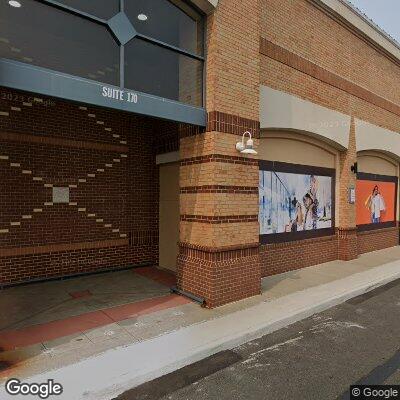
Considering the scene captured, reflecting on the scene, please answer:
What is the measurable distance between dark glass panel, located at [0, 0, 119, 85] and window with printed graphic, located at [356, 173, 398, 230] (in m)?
10.0

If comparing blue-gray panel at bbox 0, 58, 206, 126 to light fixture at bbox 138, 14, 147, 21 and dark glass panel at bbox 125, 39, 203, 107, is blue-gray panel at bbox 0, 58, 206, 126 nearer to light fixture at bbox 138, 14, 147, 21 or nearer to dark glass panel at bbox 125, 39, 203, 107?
dark glass panel at bbox 125, 39, 203, 107

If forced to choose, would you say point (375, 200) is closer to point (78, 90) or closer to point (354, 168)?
point (354, 168)

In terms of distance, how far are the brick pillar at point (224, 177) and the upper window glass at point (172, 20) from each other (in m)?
0.38

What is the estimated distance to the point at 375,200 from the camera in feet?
46.1

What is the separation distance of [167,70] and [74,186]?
387 cm

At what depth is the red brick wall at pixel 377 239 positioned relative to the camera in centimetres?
1316

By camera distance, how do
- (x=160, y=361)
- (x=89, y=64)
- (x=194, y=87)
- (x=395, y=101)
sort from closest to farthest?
1. (x=160, y=361)
2. (x=194, y=87)
3. (x=89, y=64)
4. (x=395, y=101)

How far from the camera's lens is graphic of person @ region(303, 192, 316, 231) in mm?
10711

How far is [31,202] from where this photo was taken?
830cm

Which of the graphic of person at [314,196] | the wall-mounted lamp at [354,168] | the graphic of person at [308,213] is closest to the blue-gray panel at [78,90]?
the graphic of person at [308,213]

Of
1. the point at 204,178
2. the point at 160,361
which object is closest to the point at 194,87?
the point at 204,178

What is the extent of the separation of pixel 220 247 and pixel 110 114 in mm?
5290

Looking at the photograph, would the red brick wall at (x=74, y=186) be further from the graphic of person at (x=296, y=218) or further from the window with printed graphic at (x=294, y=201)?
the graphic of person at (x=296, y=218)

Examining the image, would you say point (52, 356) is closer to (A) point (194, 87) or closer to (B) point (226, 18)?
(A) point (194, 87)
